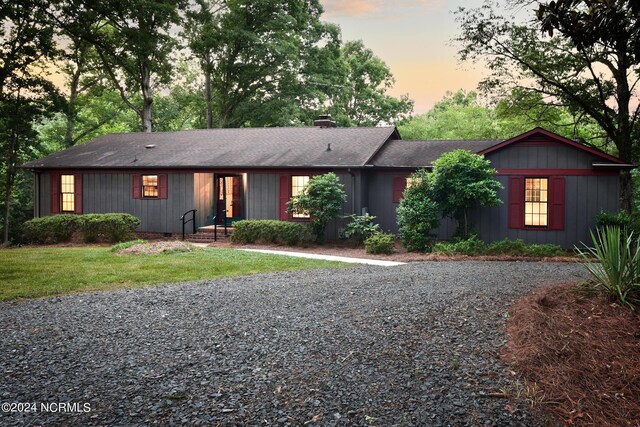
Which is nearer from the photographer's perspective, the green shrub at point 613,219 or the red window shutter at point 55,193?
the green shrub at point 613,219

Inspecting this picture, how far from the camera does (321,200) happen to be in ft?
54.7

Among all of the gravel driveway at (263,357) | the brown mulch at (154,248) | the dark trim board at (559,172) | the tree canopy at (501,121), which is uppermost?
the tree canopy at (501,121)

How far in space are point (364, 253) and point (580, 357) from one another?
34.3ft

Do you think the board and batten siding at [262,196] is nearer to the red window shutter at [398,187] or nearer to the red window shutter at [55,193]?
the red window shutter at [398,187]

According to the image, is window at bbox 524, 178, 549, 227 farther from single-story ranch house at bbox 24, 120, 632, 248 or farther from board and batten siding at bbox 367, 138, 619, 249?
board and batten siding at bbox 367, 138, 619, 249

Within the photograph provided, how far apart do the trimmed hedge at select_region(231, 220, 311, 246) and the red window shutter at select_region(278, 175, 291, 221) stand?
1.26 m

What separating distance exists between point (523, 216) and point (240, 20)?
2036cm

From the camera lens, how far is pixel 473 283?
8.73m

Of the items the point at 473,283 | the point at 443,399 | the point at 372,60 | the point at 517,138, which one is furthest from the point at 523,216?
the point at 372,60

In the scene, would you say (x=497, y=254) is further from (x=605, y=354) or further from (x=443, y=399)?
(x=443, y=399)

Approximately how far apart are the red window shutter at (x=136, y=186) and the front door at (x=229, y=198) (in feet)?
9.50

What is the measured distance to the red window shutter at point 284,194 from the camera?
1866cm

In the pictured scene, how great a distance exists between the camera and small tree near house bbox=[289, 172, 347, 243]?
55.0 ft

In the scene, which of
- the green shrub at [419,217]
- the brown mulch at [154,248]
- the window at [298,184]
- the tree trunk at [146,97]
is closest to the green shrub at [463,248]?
the green shrub at [419,217]
